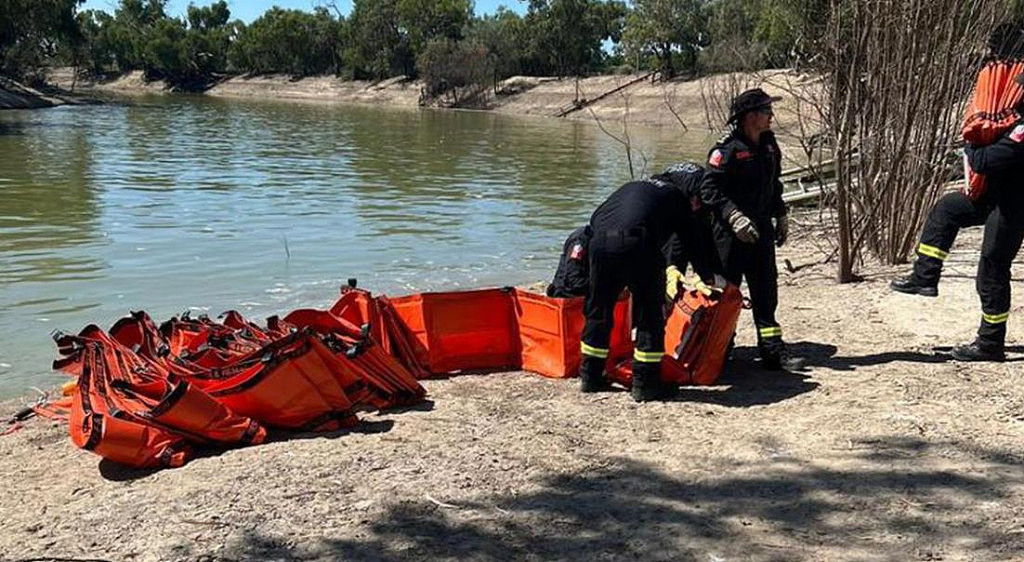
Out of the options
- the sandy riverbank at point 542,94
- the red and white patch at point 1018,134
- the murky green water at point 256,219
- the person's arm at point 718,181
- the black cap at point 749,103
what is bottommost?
the murky green water at point 256,219

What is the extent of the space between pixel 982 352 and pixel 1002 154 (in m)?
1.21

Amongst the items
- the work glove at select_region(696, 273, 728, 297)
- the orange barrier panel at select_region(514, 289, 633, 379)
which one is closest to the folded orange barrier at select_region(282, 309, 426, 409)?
the orange barrier panel at select_region(514, 289, 633, 379)

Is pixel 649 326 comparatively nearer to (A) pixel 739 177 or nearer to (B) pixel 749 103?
(A) pixel 739 177

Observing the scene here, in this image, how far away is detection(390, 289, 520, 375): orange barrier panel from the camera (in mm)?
6453

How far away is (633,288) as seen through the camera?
5.56 metres

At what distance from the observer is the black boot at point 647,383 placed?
5543mm

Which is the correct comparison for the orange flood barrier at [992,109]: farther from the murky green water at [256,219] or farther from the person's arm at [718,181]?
the murky green water at [256,219]

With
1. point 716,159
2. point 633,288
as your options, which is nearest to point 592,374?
point 633,288

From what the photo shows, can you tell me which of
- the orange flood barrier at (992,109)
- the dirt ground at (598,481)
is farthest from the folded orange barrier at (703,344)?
the orange flood barrier at (992,109)

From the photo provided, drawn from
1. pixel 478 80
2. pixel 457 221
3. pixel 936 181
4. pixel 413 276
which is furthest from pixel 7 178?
pixel 478 80

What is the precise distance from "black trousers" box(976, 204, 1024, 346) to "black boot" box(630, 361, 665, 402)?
6.78 feet

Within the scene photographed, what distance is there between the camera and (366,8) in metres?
90.6

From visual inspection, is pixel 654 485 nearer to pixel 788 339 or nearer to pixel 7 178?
pixel 788 339

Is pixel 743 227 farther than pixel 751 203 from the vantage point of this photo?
No
